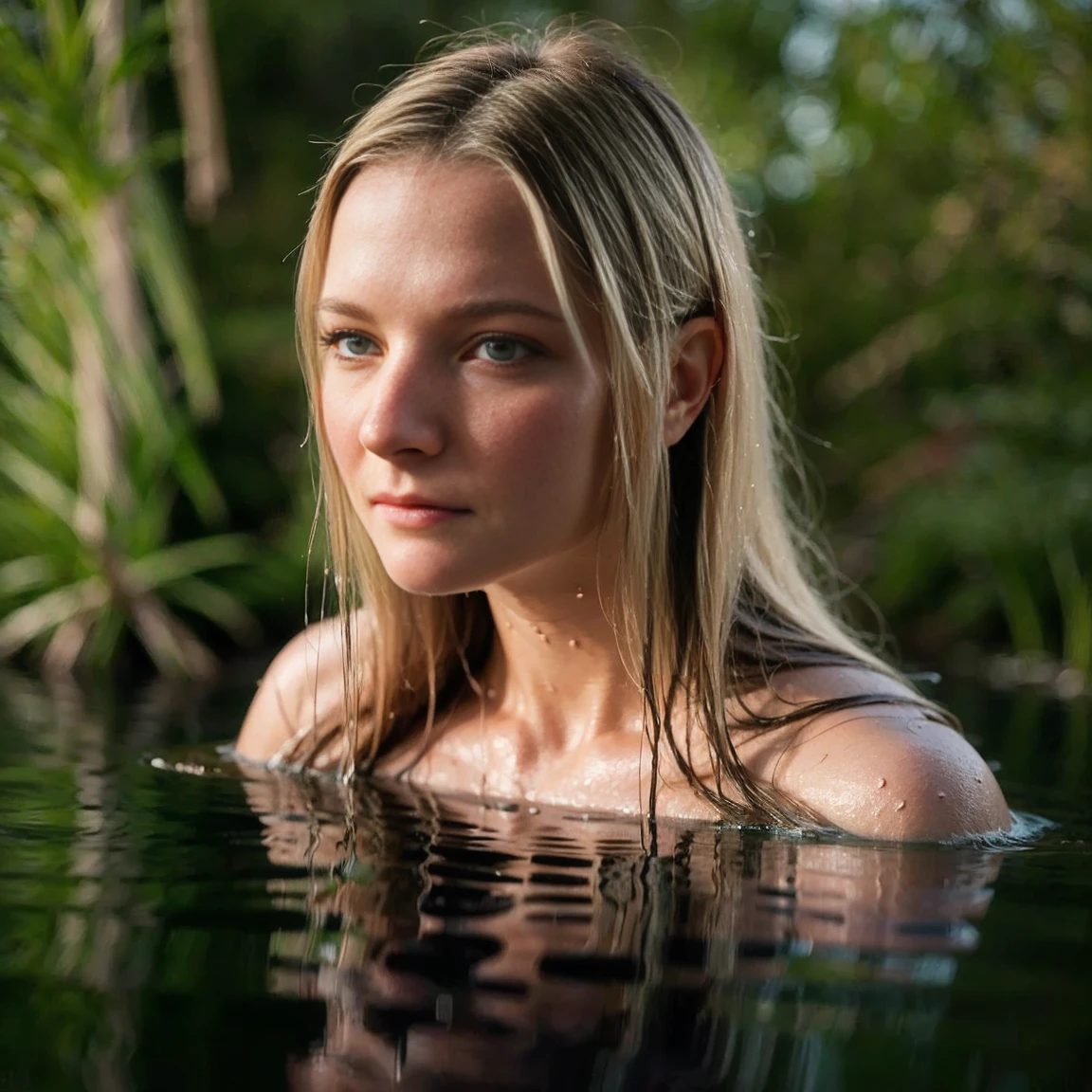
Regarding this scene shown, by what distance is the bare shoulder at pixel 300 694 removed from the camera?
295 cm

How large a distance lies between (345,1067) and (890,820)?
122 centimetres

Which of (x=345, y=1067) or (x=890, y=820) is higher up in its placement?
(x=890, y=820)

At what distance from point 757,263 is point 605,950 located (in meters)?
2.55

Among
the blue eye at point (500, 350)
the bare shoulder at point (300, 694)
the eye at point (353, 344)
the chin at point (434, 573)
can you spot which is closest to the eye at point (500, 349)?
the blue eye at point (500, 350)

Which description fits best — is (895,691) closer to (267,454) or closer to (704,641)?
(704,641)

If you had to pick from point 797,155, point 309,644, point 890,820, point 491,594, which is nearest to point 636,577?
point 491,594

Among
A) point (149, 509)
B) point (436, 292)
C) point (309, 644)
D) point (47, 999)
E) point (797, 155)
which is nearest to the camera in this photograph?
point (47, 999)

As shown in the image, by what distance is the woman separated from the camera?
219 cm

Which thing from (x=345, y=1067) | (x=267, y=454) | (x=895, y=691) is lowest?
(x=345, y=1067)

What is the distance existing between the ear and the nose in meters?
0.38

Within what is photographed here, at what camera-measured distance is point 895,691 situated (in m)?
2.45

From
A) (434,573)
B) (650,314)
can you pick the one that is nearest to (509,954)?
(434,573)

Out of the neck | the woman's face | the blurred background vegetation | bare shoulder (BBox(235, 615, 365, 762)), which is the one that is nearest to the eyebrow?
the woman's face

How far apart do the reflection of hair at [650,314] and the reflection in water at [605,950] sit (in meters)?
0.31
